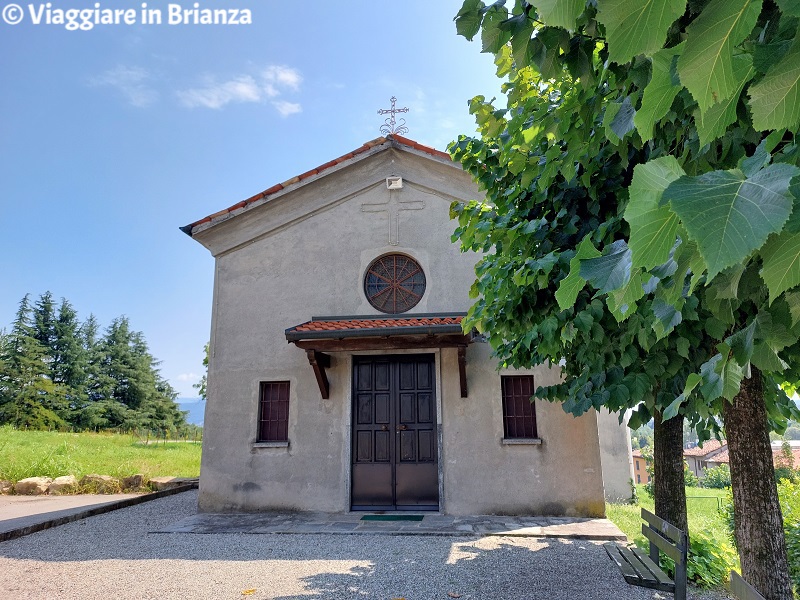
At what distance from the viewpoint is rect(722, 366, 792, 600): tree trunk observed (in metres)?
3.56

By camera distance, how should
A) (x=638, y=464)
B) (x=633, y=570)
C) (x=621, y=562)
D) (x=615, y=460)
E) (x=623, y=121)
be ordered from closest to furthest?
(x=623, y=121)
(x=633, y=570)
(x=621, y=562)
(x=615, y=460)
(x=638, y=464)

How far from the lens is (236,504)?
8.77m

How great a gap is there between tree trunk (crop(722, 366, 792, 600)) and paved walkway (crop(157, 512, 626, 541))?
3.36 metres

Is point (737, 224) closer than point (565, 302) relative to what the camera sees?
Yes

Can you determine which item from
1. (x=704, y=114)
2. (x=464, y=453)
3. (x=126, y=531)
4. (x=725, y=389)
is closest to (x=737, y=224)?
(x=704, y=114)

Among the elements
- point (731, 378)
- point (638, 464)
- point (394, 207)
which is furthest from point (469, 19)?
point (638, 464)

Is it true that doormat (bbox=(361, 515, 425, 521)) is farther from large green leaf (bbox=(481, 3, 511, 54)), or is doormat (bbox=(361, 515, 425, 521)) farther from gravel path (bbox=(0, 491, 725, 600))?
large green leaf (bbox=(481, 3, 511, 54))

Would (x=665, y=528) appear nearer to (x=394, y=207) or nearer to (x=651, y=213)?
(x=651, y=213)

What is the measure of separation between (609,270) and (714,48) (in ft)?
1.47

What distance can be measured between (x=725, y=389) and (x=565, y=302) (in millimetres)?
886

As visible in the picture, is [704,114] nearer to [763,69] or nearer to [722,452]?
[763,69]

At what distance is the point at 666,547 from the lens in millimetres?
3982

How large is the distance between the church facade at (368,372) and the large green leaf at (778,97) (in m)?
7.05

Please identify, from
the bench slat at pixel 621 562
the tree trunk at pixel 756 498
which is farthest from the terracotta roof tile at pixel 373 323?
the tree trunk at pixel 756 498
